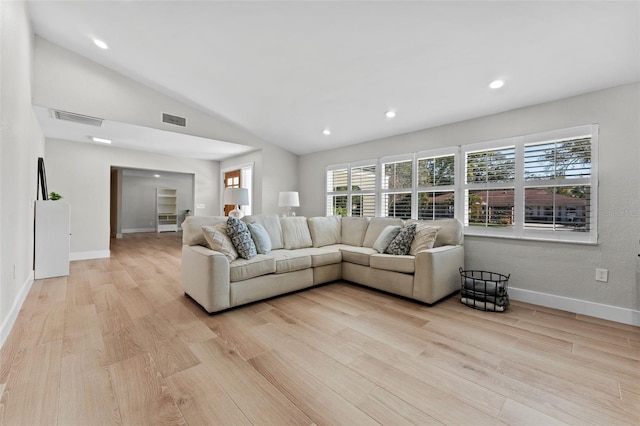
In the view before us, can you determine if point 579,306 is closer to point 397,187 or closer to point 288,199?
point 397,187

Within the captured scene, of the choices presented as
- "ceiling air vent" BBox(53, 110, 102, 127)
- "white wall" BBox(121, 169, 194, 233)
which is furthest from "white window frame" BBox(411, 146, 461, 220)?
"white wall" BBox(121, 169, 194, 233)

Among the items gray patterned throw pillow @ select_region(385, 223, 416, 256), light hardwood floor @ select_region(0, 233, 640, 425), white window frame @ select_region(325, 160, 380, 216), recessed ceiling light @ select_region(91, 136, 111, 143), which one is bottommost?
light hardwood floor @ select_region(0, 233, 640, 425)

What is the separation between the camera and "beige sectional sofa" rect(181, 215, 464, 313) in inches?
104

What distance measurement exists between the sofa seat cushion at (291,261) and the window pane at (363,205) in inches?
67.7

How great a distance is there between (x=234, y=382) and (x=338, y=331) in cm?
95

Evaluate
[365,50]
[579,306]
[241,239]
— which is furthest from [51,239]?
[579,306]

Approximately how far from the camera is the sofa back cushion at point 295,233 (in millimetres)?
3848

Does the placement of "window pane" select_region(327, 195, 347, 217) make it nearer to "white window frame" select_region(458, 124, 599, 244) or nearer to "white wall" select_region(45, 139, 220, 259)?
"white window frame" select_region(458, 124, 599, 244)

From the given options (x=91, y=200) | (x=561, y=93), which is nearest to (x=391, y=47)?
(x=561, y=93)

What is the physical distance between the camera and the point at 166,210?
33.9 ft

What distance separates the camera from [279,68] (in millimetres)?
3107

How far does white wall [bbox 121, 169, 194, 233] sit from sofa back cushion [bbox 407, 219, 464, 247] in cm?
891

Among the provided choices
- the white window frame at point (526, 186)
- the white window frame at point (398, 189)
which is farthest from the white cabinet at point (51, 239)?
the white window frame at point (526, 186)

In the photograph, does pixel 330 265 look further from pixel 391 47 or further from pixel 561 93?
pixel 561 93
